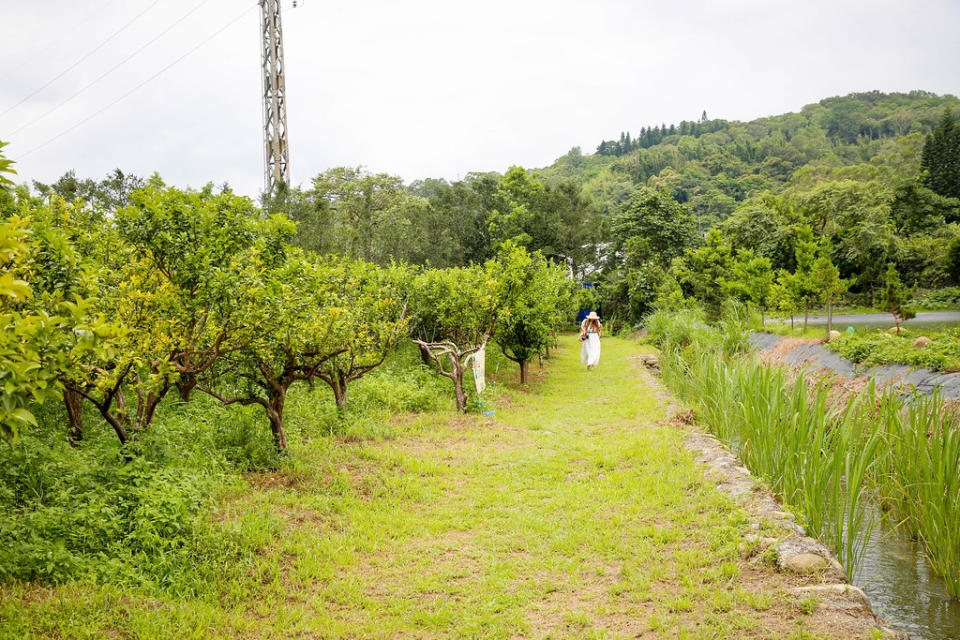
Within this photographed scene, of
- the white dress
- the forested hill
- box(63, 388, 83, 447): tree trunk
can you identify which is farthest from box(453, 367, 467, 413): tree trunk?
the forested hill

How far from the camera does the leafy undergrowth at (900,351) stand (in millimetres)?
9406

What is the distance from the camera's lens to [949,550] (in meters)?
3.93

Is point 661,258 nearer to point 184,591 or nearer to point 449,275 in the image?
point 449,275

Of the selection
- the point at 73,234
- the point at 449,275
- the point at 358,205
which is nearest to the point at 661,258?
the point at 358,205

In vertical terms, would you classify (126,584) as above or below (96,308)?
below

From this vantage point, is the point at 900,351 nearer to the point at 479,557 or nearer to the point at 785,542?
the point at 785,542

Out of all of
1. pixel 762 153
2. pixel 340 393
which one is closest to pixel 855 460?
pixel 340 393

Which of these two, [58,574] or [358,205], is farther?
[358,205]

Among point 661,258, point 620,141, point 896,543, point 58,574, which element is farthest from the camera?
point 620,141

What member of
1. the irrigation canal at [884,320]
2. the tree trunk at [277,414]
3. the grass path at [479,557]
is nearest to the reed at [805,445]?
the grass path at [479,557]

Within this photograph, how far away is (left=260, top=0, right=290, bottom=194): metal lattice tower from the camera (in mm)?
13852

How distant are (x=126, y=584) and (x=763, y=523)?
14.1ft

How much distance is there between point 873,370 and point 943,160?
39204mm

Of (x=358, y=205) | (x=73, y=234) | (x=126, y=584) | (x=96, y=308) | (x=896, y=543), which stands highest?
(x=358, y=205)
